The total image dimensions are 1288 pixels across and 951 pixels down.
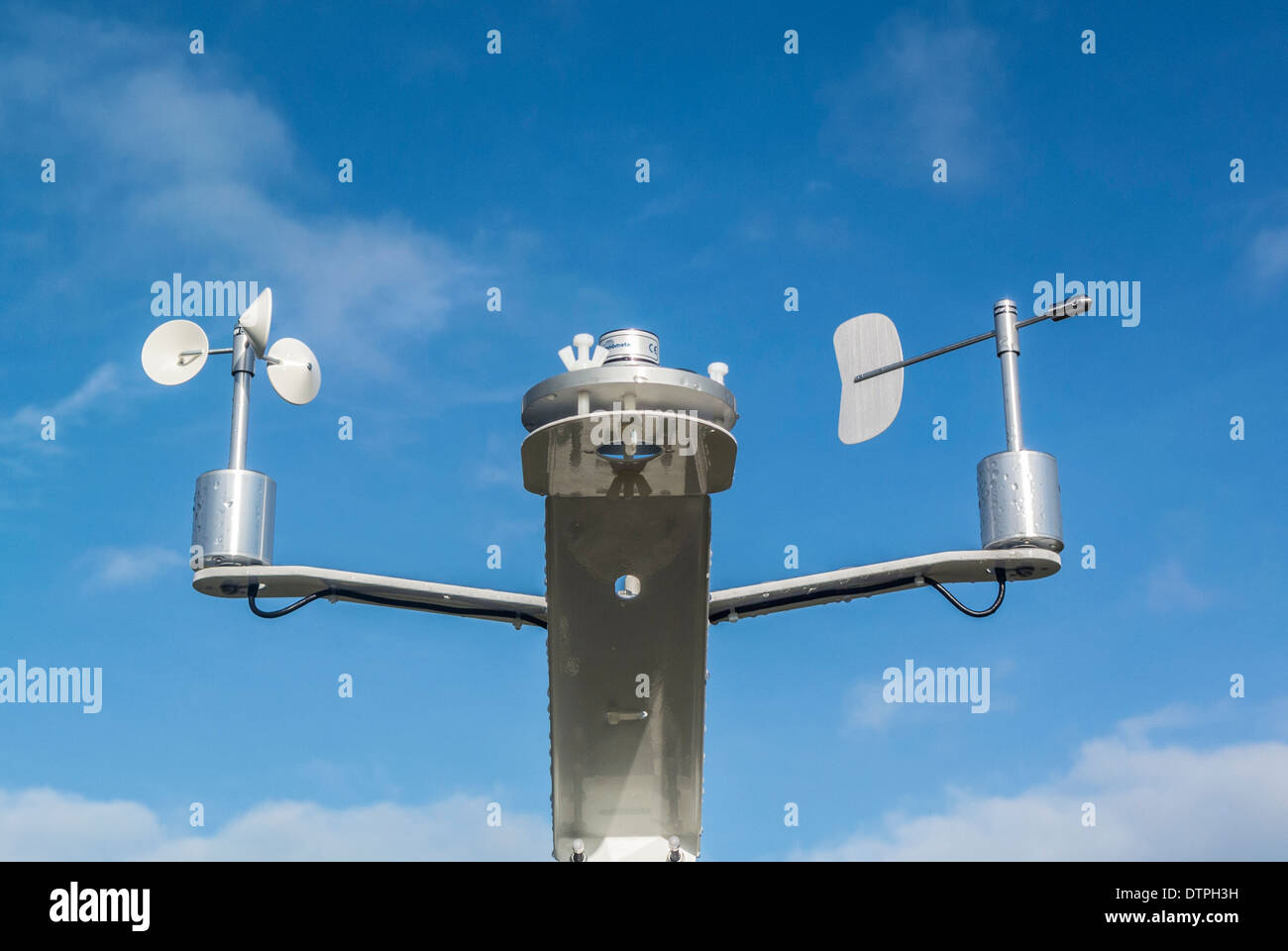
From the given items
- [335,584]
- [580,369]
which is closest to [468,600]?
[335,584]

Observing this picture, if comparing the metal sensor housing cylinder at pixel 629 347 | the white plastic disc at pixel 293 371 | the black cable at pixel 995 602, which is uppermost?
the white plastic disc at pixel 293 371

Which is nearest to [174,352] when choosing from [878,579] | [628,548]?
[628,548]

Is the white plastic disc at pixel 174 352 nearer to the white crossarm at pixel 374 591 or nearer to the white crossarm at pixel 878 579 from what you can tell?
the white crossarm at pixel 374 591

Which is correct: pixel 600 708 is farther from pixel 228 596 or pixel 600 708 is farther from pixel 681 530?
pixel 228 596

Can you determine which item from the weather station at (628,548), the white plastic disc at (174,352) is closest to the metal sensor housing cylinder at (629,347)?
the weather station at (628,548)

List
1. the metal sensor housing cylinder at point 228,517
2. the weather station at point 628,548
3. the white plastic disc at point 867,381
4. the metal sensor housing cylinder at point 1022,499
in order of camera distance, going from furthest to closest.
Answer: the white plastic disc at point 867,381
the metal sensor housing cylinder at point 228,517
the metal sensor housing cylinder at point 1022,499
the weather station at point 628,548

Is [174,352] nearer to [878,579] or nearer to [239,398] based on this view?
[239,398]

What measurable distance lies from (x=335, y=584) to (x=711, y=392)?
3.29m

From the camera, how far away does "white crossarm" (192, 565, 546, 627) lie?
8.96 meters

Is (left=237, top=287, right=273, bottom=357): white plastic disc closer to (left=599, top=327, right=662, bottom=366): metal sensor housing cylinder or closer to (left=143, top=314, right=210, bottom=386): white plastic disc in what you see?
(left=143, top=314, right=210, bottom=386): white plastic disc

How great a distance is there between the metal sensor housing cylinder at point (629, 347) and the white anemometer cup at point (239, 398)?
2694 millimetres

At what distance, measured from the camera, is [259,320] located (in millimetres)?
9375

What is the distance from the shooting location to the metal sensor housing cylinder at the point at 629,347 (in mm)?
7957

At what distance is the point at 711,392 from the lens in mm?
7848
